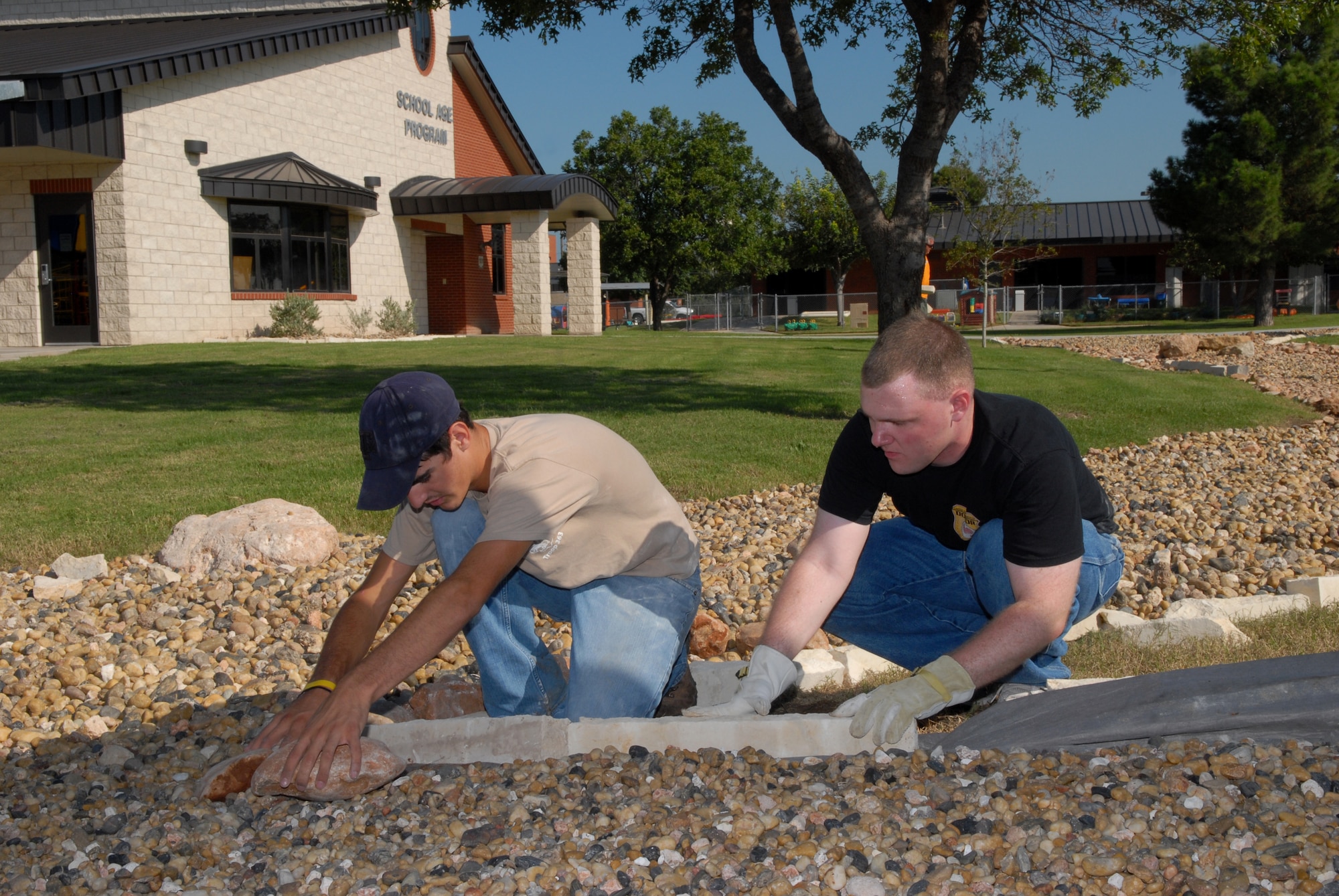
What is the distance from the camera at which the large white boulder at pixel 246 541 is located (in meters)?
5.15

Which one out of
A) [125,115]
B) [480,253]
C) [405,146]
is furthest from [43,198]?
[480,253]

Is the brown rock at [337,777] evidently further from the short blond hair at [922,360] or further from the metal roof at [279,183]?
the metal roof at [279,183]

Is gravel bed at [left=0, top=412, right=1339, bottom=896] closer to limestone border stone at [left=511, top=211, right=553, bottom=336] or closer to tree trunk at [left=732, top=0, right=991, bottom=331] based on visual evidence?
tree trunk at [left=732, top=0, right=991, bottom=331]

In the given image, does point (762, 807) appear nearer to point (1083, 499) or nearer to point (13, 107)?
point (1083, 499)

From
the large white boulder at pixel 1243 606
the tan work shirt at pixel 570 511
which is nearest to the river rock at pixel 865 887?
the tan work shirt at pixel 570 511

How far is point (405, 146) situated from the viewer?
81.4ft

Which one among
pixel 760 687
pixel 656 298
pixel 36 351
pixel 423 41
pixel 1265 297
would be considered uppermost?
pixel 423 41

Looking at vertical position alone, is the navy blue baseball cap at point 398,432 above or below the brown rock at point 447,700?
above

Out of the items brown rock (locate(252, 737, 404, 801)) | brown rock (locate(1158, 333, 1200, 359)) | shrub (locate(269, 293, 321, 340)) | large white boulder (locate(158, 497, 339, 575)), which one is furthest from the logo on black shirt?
shrub (locate(269, 293, 321, 340))

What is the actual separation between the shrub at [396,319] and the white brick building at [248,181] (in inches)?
17.3

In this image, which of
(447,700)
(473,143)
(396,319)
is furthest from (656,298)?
(447,700)

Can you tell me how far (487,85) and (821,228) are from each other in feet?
54.3

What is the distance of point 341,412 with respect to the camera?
9953mm

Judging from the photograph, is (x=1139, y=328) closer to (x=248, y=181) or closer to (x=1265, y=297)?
(x=1265, y=297)
